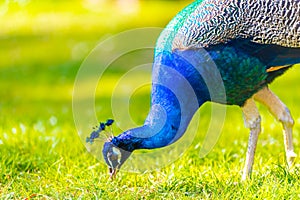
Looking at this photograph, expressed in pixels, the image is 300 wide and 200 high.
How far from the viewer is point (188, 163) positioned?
4418 millimetres

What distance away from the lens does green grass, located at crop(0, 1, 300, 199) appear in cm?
374

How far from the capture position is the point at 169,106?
391 centimetres

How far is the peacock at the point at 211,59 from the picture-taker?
12.7 ft

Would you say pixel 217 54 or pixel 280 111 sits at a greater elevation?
pixel 217 54

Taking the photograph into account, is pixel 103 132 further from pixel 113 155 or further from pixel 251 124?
pixel 251 124

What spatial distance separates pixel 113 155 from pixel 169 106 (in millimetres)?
433

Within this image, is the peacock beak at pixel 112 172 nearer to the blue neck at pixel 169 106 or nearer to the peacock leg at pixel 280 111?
the blue neck at pixel 169 106

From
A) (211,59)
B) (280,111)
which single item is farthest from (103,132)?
(280,111)

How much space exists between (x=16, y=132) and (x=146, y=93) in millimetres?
2902

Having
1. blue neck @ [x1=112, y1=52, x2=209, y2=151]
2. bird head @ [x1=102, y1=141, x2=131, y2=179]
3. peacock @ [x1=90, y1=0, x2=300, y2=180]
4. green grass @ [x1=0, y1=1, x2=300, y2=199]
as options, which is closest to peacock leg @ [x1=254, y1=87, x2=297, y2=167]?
green grass @ [x1=0, y1=1, x2=300, y2=199]

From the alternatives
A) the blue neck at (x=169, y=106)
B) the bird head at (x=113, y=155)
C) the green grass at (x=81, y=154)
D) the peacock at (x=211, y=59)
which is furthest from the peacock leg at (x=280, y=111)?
the bird head at (x=113, y=155)

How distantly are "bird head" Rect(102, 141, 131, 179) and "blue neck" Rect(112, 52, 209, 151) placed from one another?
0.03 meters

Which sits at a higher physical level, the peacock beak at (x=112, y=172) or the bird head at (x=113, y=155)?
the bird head at (x=113, y=155)

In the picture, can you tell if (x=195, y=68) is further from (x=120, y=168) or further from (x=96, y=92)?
(x=96, y=92)
